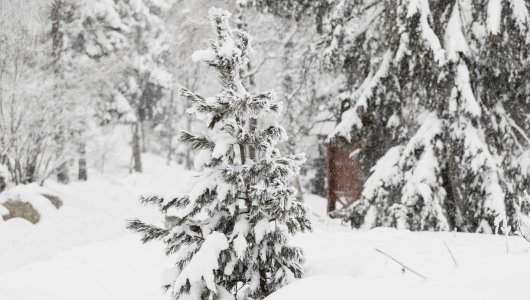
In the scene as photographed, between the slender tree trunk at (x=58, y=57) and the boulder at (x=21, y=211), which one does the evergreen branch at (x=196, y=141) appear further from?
the slender tree trunk at (x=58, y=57)

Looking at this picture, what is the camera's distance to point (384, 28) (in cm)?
868

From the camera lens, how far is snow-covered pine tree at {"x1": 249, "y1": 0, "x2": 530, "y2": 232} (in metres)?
7.12

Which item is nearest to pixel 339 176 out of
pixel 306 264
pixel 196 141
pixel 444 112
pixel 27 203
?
pixel 444 112

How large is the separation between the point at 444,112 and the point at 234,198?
4867 millimetres

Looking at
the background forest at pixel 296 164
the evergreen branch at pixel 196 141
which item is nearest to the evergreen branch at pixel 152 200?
the background forest at pixel 296 164

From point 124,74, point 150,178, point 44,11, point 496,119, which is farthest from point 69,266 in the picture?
point 150,178

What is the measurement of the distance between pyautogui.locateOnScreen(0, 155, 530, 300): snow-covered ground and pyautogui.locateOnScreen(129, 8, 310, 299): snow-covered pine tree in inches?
16.2

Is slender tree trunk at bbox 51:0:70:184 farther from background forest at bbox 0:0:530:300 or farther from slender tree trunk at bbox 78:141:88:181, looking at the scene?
slender tree trunk at bbox 78:141:88:181

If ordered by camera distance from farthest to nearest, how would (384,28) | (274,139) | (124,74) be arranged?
(124,74)
(384,28)
(274,139)

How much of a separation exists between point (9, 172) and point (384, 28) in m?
12.5

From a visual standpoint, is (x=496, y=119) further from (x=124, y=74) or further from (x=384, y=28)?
(x=124, y=74)

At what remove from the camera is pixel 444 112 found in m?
7.47

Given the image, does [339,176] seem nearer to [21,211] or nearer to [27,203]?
[27,203]

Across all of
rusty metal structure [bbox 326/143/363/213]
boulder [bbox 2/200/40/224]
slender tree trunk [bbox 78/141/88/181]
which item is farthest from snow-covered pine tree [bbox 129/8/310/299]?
slender tree trunk [bbox 78/141/88/181]
